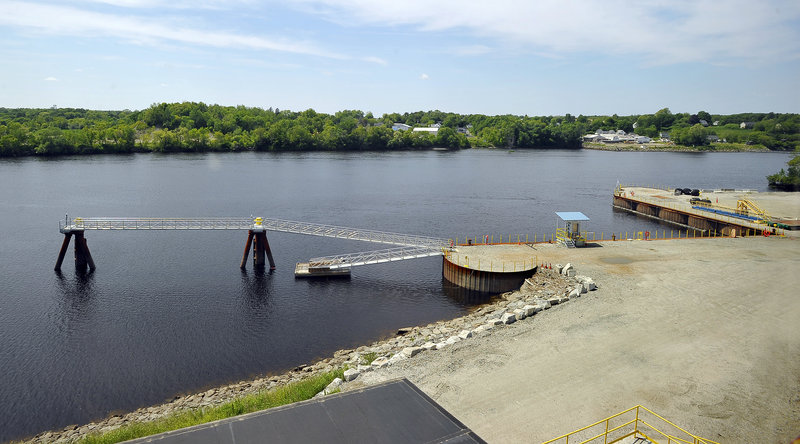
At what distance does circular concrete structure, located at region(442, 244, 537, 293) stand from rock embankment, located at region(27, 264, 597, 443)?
0.87m

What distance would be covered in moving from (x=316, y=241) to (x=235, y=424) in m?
38.7

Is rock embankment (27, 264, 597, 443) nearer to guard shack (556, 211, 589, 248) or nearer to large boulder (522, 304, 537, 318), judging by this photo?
large boulder (522, 304, 537, 318)

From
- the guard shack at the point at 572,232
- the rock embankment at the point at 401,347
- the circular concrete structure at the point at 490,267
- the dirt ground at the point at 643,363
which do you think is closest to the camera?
the dirt ground at the point at 643,363

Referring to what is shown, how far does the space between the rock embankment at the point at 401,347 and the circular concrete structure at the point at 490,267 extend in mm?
869

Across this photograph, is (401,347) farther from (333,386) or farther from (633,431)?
(633,431)

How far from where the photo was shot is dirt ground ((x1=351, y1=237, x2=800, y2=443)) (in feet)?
58.9

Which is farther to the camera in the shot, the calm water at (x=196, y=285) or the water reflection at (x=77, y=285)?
the water reflection at (x=77, y=285)

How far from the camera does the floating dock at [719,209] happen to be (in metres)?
51.0

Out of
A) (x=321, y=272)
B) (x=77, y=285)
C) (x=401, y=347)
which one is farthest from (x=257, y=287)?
(x=401, y=347)

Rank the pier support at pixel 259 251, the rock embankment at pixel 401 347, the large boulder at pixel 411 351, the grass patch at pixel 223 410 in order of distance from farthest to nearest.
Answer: the pier support at pixel 259 251, the large boulder at pixel 411 351, the rock embankment at pixel 401 347, the grass patch at pixel 223 410

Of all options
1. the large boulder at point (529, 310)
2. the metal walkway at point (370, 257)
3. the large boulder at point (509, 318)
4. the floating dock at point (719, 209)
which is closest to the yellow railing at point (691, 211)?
the floating dock at point (719, 209)

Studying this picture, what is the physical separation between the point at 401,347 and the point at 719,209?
4982cm

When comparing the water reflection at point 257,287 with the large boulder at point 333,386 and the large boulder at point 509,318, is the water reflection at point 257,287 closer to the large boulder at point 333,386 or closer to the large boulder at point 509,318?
the large boulder at point 333,386

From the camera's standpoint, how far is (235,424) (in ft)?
44.9
